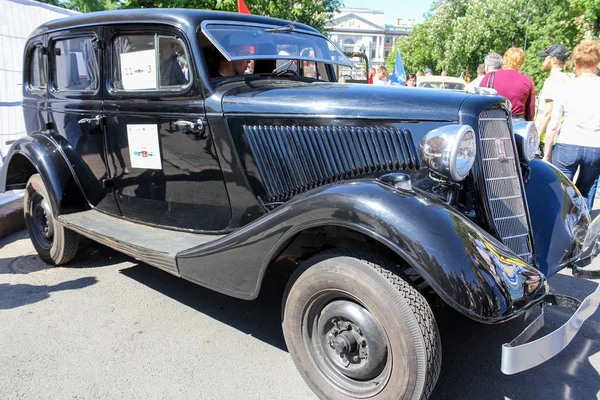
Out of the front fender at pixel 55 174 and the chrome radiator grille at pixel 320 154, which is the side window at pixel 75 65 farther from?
the chrome radiator grille at pixel 320 154

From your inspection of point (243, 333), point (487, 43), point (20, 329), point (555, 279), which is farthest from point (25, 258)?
point (487, 43)

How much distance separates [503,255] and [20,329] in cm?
300

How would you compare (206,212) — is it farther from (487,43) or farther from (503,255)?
(487,43)

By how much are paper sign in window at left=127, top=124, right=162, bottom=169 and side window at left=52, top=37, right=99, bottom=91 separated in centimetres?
58

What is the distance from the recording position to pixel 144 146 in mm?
3283

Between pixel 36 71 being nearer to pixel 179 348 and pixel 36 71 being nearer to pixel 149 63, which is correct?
pixel 149 63

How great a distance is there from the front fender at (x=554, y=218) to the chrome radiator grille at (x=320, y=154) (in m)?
0.94

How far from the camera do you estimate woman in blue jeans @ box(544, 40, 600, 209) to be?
157 inches

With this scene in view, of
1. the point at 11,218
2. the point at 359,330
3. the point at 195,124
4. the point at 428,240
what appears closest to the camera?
the point at 428,240

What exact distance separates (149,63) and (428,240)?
2369mm

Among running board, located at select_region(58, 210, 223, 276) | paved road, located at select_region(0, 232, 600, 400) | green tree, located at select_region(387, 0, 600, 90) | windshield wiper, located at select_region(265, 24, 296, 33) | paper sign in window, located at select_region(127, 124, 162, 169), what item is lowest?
paved road, located at select_region(0, 232, 600, 400)

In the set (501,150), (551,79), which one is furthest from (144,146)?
(551,79)

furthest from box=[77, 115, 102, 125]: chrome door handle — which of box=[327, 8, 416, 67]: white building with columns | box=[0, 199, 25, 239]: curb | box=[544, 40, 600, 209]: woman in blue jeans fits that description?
box=[327, 8, 416, 67]: white building with columns

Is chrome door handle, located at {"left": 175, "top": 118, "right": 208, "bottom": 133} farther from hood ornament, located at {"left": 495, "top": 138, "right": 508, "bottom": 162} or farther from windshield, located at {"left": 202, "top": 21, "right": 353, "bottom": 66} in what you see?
hood ornament, located at {"left": 495, "top": 138, "right": 508, "bottom": 162}
